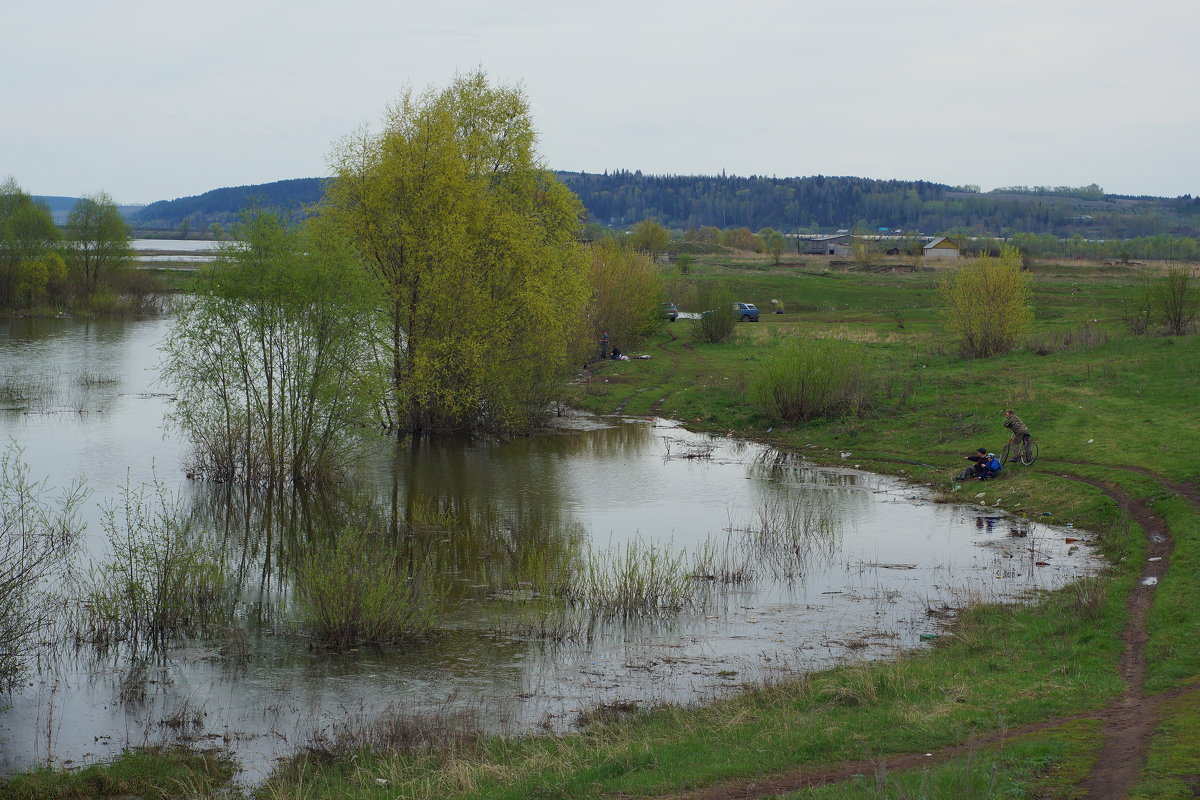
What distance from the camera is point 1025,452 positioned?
1214 inches

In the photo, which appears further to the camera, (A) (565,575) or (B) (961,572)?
(B) (961,572)

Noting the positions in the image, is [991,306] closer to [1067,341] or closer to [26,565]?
[1067,341]

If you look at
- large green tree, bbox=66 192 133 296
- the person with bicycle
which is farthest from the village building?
the person with bicycle

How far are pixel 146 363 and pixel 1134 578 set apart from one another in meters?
50.5

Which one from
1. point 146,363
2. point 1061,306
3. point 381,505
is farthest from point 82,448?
point 1061,306

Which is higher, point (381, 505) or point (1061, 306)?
point (1061, 306)

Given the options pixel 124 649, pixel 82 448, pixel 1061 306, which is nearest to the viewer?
pixel 124 649

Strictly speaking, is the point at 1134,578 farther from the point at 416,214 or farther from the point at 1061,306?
the point at 1061,306

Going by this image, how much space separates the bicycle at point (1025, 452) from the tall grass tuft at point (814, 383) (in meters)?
9.26

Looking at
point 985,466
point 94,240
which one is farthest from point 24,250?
point 985,466

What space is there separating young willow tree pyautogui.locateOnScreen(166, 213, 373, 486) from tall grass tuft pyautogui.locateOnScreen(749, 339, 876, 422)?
669 inches

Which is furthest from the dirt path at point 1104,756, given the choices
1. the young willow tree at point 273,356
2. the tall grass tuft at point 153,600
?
the young willow tree at point 273,356

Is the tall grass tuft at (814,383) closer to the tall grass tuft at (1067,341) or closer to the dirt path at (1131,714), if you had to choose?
the tall grass tuft at (1067,341)

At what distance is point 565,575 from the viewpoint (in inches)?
811
